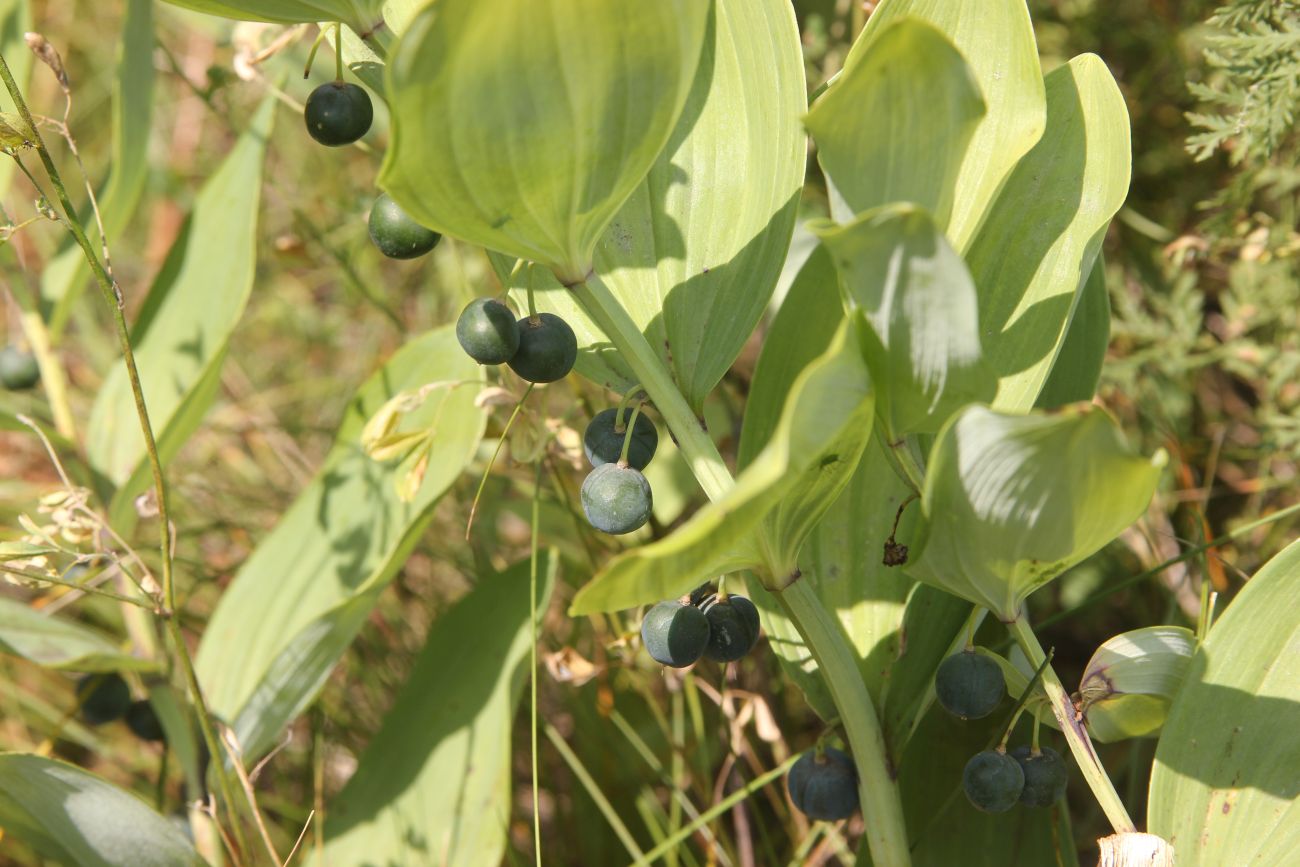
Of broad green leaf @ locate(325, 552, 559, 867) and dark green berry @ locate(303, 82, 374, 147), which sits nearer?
dark green berry @ locate(303, 82, 374, 147)

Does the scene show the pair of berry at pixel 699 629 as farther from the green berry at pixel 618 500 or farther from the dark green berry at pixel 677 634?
the green berry at pixel 618 500

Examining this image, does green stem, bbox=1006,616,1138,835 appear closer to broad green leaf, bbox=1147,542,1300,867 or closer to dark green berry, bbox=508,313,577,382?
broad green leaf, bbox=1147,542,1300,867

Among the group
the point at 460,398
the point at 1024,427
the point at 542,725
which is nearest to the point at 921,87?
the point at 1024,427

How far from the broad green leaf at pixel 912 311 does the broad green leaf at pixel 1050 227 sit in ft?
0.65

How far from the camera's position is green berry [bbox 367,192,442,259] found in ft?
3.76

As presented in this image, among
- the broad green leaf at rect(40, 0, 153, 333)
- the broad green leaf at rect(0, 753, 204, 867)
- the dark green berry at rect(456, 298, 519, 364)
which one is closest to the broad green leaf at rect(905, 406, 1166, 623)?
the dark green berry at rect(456, 298, 519, 364)

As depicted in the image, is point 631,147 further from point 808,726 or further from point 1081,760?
point 808,726

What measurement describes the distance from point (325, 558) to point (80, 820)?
56 cm

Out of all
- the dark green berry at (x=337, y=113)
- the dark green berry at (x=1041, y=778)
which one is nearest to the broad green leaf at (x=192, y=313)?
the dark green berry at (x=337, y=113)

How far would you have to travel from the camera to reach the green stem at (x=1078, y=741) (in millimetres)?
1062

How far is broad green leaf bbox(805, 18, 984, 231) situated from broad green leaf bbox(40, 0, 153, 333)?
4.82 feet

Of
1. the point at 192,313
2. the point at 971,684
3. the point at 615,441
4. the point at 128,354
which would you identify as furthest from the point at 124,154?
the point at 971,684

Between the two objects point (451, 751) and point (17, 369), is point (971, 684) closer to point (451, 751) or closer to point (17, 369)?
point (451, 751)

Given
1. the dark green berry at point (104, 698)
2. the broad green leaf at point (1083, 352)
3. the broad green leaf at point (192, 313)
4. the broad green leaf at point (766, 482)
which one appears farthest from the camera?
the broad green leaf at point (192, 313)
